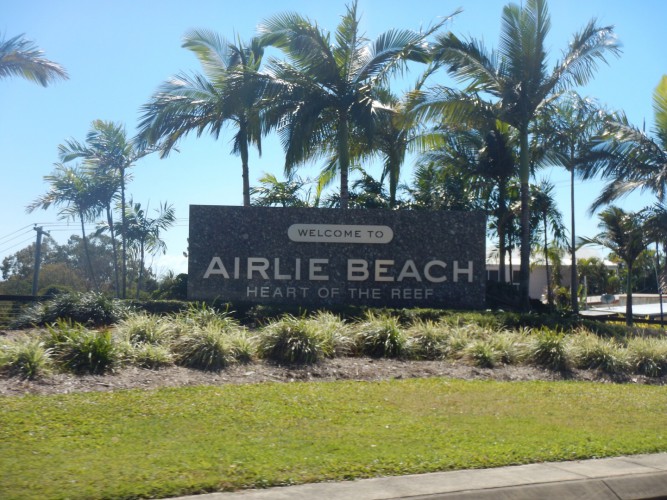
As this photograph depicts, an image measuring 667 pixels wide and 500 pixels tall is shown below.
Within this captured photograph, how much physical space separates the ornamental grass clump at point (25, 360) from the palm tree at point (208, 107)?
476 inches

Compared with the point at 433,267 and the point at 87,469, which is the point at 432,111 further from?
the point at 87,469

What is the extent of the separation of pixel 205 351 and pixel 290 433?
142 inches

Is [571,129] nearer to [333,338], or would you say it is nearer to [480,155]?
[480,155]

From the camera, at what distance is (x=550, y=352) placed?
1261 centimetres

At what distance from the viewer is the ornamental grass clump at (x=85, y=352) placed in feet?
33.0

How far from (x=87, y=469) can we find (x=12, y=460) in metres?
0.70

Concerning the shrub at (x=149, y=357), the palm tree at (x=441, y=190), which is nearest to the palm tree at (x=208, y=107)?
the palm tree at (x=441, y=190)

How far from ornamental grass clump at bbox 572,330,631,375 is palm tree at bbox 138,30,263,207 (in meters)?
11.6

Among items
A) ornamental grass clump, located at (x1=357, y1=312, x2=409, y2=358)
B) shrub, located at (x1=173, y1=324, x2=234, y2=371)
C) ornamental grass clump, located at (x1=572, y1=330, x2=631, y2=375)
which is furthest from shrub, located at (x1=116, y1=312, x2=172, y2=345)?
ornamental grass clump, located at (x1=572, y1=330, x2=631, y2=375)

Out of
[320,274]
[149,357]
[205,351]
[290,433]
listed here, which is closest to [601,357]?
[205,351]

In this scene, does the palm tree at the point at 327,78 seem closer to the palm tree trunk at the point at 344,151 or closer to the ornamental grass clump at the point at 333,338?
the palm tree trunk at the point at 344,151

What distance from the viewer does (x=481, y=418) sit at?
890cm

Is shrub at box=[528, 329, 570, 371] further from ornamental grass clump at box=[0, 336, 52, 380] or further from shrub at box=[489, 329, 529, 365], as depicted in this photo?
ornamental grass clump at box=[0, 336, 52, 380]

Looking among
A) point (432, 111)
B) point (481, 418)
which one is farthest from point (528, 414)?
point (432, 111)
